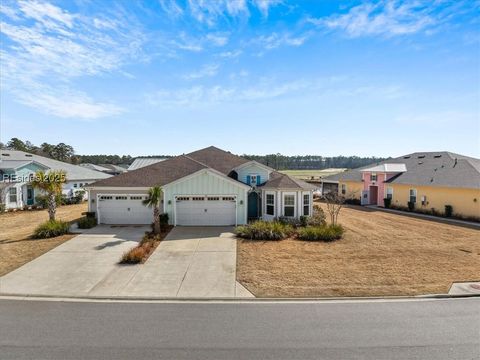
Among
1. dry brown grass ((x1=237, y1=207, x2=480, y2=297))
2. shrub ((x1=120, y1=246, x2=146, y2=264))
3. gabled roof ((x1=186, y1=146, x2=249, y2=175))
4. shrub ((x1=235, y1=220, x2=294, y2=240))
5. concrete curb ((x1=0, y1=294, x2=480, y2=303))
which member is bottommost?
concrete curb ((x1=0, y1=294, x2=480, y2=303))

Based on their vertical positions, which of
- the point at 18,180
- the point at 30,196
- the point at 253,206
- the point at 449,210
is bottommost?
the point at 449,210

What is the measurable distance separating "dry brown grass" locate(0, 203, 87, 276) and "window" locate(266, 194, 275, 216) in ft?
42.0

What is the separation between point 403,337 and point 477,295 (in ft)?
16.1

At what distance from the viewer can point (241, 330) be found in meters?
8.16

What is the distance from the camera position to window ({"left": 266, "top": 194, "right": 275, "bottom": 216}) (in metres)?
22.2

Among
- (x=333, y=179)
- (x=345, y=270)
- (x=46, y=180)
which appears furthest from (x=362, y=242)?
(x=333, y=179)

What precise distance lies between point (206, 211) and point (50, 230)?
375 inches

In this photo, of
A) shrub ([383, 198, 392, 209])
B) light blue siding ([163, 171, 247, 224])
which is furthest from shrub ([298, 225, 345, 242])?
shrub ([383, 198, 392, 209])

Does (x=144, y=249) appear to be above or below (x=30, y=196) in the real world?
below

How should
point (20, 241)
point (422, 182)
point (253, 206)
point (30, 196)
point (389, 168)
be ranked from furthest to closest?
point (389, 168) < point (30, 196) < point (422, 182) < point (253, 206) < point (20, 241)

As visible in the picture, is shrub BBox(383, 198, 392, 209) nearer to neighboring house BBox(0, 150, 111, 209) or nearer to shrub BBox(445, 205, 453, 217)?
shrub BBox(445, 205, 453, 217)

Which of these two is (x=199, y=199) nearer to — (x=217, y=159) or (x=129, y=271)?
(x=217, y=159)

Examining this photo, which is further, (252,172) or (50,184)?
(252,172)

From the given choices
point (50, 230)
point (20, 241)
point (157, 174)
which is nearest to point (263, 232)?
point (157, 174)
